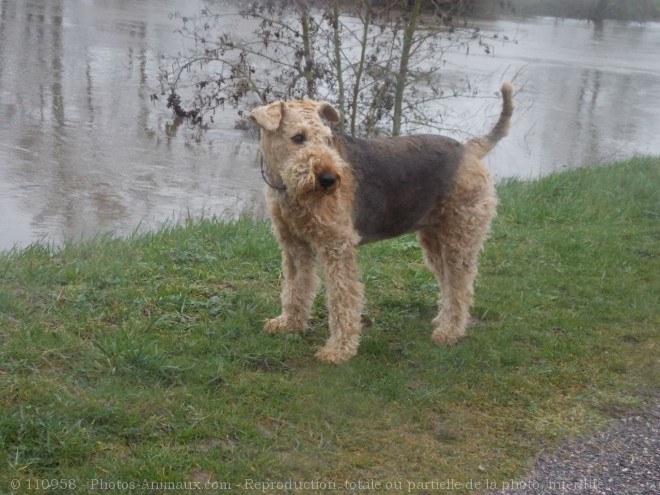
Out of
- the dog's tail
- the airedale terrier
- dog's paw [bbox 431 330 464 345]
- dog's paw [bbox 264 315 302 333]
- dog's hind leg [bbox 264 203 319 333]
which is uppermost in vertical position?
the dog's tail

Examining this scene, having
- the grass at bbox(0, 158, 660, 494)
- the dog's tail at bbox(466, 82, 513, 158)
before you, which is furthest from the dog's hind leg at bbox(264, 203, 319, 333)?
the dog's tail at bbox(466, 82, 513, 158)

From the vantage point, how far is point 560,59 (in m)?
18.8

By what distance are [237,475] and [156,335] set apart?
139cm

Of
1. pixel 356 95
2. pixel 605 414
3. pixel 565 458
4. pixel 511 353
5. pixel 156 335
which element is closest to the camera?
pixel 565 458

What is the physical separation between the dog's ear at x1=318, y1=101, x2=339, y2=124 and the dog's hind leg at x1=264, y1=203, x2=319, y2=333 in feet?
2.68

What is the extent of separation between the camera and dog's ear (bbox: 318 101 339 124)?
451 centimetres

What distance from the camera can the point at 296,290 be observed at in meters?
4.86

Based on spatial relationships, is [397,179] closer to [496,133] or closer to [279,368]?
[496,133]

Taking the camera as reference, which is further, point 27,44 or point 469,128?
point 27,44

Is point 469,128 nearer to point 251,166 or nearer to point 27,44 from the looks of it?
point 251,166

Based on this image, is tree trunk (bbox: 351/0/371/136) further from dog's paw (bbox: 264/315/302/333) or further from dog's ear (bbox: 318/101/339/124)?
dog's paw (bbox: 264/315/302/333)

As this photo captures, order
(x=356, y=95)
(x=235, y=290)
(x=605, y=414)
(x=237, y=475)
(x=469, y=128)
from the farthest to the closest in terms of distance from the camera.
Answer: (x=469, y=128)
(x=356, y=95)
(x=235, y=290)
(x=605, y=414)
(x=237, y=475)

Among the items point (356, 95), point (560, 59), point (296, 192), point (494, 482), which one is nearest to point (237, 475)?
point (494, 482)

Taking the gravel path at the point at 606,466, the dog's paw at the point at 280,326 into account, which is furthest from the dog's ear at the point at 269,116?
the gravel path at the point at 606,466
